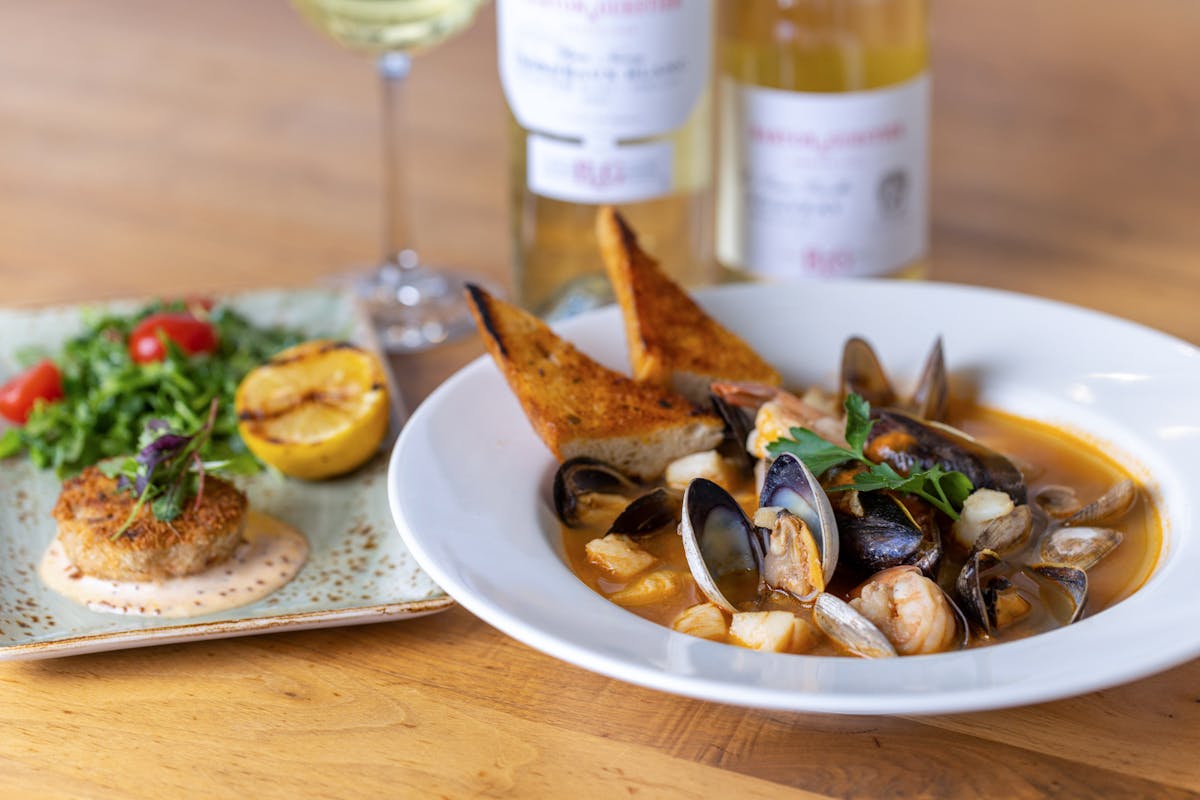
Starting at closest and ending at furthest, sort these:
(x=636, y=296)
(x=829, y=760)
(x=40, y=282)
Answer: (x=829, y=760) → (x=636, y=296) → (x=40, y=282)

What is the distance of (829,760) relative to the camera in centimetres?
129

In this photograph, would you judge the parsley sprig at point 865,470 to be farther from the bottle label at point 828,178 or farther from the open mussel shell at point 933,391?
the bottle label at point 828,178

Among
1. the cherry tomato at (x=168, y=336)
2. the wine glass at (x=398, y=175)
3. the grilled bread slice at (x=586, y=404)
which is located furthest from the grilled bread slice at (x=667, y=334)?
the cherry tomato at (x=168, y=336)

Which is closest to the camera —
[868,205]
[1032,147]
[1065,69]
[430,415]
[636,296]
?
[430,415]

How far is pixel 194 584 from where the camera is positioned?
1.53m

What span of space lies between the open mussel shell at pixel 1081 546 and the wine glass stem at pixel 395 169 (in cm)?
123

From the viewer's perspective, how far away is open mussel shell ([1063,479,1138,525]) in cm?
148

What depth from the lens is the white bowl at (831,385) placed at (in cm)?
116

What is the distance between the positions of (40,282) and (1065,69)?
207cm

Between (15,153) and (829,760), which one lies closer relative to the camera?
(829,760)

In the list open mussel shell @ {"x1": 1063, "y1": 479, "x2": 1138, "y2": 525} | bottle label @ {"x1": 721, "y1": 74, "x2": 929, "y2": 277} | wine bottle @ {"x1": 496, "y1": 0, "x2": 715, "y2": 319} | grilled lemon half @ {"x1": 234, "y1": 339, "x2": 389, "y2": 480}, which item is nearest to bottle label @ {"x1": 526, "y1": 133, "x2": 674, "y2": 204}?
wine bottle @ {"x1": 496, "y1": 0, "x2": 715, "y2": 319}

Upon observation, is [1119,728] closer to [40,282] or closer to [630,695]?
[630,695]

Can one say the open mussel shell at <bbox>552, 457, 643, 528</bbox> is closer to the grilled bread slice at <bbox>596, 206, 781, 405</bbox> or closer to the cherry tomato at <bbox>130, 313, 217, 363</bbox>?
the grilled bread slice at <bbox>596, 206, 781, 405</bbox>

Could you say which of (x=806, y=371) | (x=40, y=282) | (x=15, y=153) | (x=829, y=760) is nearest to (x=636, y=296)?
(x=806, y=371)
